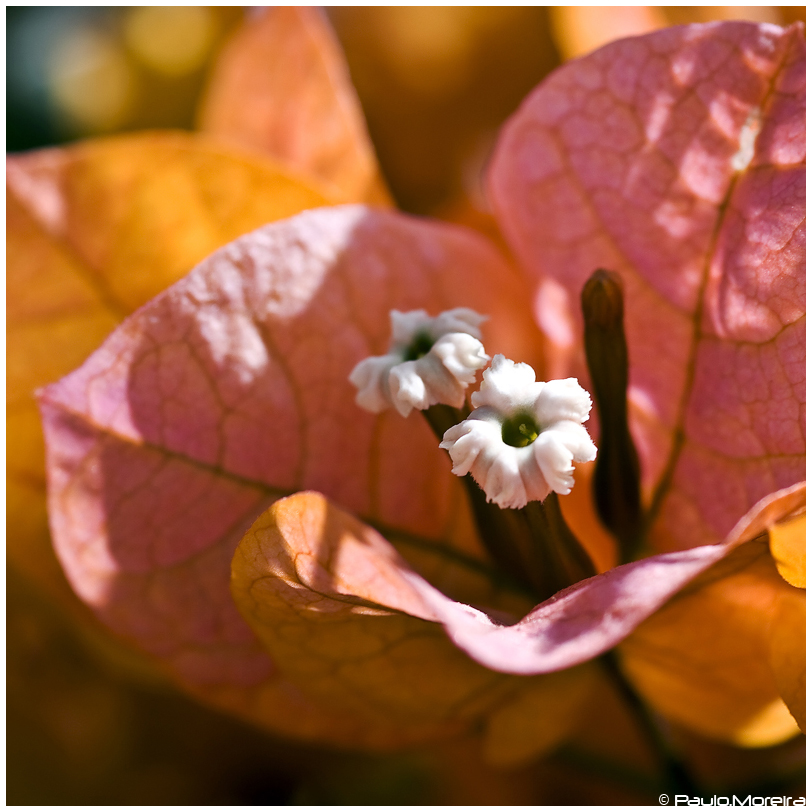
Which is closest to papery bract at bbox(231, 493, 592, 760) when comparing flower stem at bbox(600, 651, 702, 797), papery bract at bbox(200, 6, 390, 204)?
flower stem at bbox(600, 651, 702, 797)

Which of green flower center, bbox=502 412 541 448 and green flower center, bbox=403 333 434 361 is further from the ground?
green flower center, bbox=403 333 434 361

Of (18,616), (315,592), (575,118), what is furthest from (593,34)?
(18,616)

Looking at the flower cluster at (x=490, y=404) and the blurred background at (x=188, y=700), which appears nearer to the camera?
the flower cluster at (x=490, y=404)

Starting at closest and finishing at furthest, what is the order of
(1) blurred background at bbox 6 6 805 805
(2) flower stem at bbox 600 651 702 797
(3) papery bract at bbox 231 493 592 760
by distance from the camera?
(3) papery bract at bbox 231 493 592 760 < (2) flower stem at bbox 600 651 702 797 < (1) blurred background at bbox 6 6 805 805

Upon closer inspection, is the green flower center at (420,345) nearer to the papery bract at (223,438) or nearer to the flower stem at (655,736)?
the papery bract at (223,438)

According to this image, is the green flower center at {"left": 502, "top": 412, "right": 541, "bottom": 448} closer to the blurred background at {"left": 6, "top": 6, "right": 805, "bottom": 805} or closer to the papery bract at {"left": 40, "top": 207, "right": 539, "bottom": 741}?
the papery bract at {"left": 40, "top": 207, "right": 539, "bottom": 741}

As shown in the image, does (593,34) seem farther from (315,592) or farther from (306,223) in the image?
(315,592)

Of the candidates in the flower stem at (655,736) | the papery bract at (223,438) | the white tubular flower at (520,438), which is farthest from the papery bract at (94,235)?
the flower stem at (655,736)

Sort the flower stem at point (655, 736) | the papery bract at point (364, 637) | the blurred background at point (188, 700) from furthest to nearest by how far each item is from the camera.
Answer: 1. the blurred background at point (188, 700)
2. the flower stem at point (655, 736)
3. the papery bract at point (364, 637)

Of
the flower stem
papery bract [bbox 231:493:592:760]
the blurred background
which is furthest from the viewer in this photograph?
the blurred background
